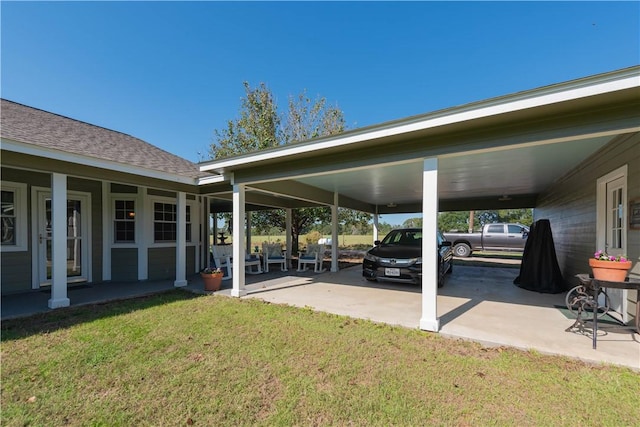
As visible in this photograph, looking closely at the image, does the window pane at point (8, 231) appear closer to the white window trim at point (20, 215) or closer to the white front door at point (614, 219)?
the white window trim at point (20, 215)

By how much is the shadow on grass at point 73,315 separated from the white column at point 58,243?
0.24m

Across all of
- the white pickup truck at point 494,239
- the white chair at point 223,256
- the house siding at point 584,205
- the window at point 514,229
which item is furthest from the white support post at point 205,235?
the window at point 514,229

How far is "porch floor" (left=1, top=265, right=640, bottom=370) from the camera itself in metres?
3.26

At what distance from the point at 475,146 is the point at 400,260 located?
349cm

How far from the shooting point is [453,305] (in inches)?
195

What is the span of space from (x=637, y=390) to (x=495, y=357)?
1.00 m

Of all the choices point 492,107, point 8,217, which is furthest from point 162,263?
point 492,107

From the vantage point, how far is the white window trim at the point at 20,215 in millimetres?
5371

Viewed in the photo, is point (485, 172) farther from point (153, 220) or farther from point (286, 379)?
point (153, 220)

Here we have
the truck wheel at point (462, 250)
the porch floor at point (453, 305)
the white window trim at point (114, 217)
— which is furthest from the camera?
the truck wheel at point (462, 250)

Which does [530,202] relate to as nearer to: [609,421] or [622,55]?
[622,55]

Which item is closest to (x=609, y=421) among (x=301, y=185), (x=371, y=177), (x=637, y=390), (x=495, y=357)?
(x=637, y=390)

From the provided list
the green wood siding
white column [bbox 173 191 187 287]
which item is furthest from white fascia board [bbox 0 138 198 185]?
the green wood siding

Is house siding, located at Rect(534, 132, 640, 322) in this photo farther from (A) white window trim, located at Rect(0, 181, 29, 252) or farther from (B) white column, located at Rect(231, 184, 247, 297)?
(A) white window trim, located at Rect(0, 181, 29, 252)
